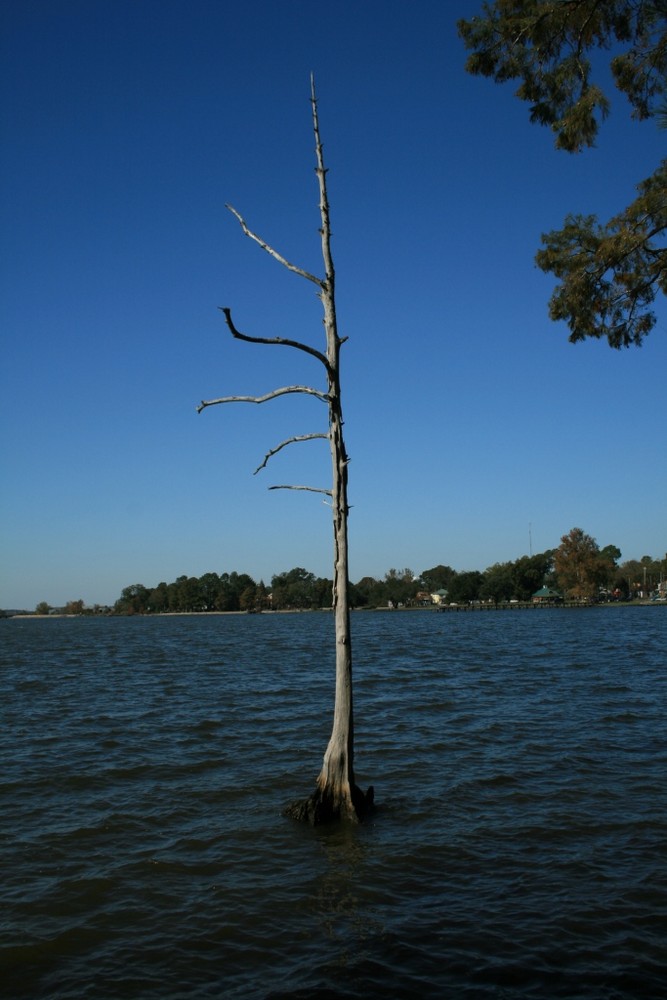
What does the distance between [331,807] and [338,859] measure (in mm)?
1644

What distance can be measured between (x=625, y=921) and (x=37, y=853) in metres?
7.66

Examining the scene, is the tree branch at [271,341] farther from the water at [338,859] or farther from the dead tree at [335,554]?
the water at [338,859]

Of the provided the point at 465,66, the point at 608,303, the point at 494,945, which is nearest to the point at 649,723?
the point at 608,303

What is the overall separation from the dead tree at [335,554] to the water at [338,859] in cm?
44

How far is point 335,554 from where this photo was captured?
12.4 meters

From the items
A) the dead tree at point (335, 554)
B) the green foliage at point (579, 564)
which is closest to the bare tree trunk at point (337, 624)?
the dead tree at point (335, 554)

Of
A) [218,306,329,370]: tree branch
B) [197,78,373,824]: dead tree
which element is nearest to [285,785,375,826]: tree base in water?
[197,78,373,824]: dead tree

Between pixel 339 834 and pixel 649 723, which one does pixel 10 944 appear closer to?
pixel 339 834

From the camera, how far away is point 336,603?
12289 mm

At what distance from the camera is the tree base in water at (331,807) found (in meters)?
12.0

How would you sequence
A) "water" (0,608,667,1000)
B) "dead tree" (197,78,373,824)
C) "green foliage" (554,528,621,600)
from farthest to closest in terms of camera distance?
"green foliage" (554,528,621,600), "dead tree" (197,78,373,824), "water" (0,608,667,1000)

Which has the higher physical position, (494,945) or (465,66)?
(465,66)

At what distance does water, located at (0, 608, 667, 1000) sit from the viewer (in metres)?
7.24

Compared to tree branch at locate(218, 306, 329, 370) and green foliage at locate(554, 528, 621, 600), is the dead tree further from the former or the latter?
green foliage at locate(554, 528, 621, 600)
